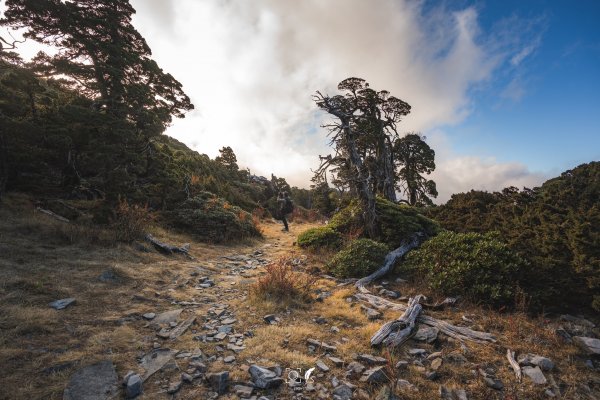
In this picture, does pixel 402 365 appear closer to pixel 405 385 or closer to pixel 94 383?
pixel 405 385

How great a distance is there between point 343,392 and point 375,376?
58 centimetres

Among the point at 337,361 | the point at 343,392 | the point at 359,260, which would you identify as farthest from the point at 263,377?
the point at 359,260

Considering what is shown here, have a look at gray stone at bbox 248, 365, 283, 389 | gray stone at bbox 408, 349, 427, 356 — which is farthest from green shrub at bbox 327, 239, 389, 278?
gray stone at bbox 248, 365, 283, 389

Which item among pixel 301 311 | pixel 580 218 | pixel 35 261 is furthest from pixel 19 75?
pixel 580 218

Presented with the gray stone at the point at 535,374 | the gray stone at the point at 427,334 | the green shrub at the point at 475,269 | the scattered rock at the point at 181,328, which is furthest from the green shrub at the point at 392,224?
the scattered rock at the point at 181,328

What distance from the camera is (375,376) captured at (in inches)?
154

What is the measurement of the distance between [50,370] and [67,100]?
13.7 m

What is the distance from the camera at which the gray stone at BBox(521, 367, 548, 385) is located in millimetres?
3962

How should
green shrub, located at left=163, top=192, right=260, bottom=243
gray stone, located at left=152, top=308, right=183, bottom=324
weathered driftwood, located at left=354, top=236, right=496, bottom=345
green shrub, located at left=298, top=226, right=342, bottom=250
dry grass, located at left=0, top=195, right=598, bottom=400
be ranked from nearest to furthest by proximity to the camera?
1. dry grass, located at left=0, top=195, right=598, bottom=400
2. weathered driftwood, located at left=354, top=236, right=496, bottom=345
3. gray stone, located at left=152, top=308, right=183, bottom=324
4. green shrub, located at left=298, top=226, right=342, bottom=250
5. green shrub, located at left=163, top=192, right=260, bottom=243

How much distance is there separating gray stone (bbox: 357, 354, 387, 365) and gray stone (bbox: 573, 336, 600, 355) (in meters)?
3.58

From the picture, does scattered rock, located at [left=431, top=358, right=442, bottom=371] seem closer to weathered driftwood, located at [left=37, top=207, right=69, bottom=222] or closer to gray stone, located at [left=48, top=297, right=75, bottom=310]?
gray stone, located at [left=48, top=297, right=75, bottom=310]

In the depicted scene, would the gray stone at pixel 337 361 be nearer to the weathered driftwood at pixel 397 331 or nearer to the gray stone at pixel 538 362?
the weathered driftwood at pixel 397 331

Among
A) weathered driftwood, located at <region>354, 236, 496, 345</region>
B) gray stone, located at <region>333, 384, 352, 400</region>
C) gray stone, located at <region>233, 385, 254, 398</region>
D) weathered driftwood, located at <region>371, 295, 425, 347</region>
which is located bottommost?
gray stone, located at <region>233, 385, 254, 398</region>

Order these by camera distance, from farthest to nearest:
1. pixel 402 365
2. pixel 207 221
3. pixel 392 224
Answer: pixel 207 221
pixel 392 224
pixel 402 365
